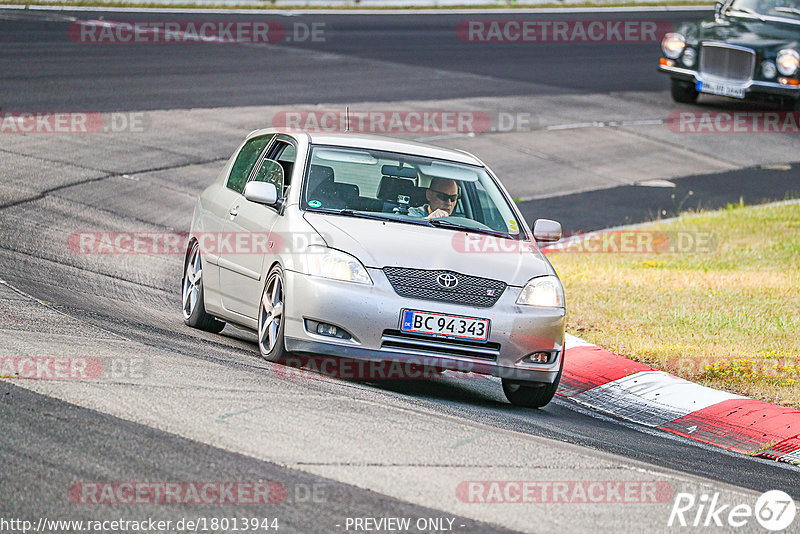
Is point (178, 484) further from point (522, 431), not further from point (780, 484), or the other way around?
point (780, 484)

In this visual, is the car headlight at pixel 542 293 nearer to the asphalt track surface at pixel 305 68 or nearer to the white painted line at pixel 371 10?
the asphalt track surface at pixel 305 68

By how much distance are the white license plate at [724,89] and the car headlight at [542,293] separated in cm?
1502

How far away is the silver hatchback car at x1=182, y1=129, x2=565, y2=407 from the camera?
7.71 metres

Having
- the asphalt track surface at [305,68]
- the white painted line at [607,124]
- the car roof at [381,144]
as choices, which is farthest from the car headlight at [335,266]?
the white painted line at [607,124]

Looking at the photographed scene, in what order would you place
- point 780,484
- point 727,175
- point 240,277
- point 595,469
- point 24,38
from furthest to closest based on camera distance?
point 24,38
point 727,175
point 240,277
point 780,484
point 595,469

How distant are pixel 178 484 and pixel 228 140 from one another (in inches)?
531

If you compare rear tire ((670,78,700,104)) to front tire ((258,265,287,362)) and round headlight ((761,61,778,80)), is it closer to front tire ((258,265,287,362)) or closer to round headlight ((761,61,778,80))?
round headlight ((761,61,778,80))

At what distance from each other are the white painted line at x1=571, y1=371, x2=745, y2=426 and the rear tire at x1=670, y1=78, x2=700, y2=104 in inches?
600

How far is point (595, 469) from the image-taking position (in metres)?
6.05

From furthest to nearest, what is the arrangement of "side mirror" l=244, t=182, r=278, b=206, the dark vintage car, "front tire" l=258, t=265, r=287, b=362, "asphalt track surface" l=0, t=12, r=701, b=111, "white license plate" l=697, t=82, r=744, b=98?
"white license plate" l=697, t=82, r=744, b=98
the dark vintage car
"asphalt track surface" l=0, t=12, r=701, b=111
"side mirror" l=244, t=182, r=278, b=206
"front tire" l=258, t=265, r=287, b=362

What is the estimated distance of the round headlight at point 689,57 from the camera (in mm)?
22531

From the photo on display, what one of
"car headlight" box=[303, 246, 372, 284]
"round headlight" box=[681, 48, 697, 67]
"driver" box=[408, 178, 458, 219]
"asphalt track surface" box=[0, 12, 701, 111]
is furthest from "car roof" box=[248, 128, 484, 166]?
"round headlight" box=[681, 48, 697, 67]

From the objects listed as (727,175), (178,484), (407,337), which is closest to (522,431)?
(407,337)

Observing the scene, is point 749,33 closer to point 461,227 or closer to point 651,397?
point 651,397
